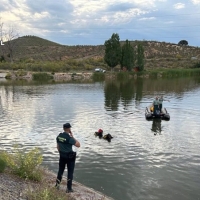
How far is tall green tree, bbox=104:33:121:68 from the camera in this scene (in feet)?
284

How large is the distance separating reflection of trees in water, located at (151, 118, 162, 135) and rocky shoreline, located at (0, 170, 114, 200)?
11214 mm

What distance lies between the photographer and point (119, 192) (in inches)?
463

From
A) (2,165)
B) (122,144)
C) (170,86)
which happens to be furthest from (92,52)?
(2,165)

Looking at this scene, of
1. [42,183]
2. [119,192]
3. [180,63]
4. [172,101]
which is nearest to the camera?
[42,183]

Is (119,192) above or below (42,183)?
below

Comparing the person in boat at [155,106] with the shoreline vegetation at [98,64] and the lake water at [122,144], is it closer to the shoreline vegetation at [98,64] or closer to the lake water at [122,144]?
the lake water at [122,144]

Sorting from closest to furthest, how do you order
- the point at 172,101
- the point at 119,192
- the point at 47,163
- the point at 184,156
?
the point at 119,192 → the point at 47,163 → the point at 184,156 → the point at 172,101

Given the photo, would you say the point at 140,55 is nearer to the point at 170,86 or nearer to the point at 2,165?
the point at 170,86

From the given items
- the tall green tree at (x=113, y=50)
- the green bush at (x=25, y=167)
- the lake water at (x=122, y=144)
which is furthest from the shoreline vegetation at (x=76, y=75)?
the green bush at (x=25, y=167)

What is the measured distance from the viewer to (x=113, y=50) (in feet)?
283

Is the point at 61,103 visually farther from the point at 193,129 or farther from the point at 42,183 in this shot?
the point at 42,183

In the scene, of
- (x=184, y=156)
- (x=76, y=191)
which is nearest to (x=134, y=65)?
(x=184, y=156)

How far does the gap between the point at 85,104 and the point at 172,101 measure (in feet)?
37.4

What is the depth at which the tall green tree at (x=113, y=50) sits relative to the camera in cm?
8644
